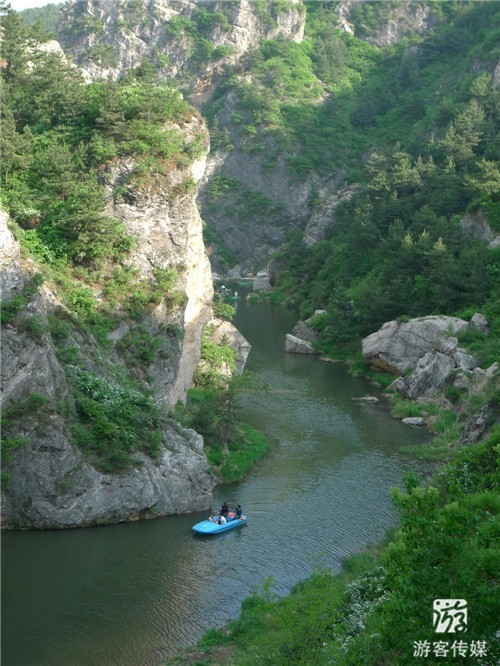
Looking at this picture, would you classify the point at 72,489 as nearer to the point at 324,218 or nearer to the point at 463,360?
the point at 463,360

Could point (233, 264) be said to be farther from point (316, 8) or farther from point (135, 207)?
point (135, 207)

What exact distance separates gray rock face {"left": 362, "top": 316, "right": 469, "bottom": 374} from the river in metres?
13.4

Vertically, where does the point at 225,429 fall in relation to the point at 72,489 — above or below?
below

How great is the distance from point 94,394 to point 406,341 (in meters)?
34.2

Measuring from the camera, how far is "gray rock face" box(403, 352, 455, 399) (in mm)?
56438

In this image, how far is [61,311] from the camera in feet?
124

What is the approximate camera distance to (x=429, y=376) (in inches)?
2251

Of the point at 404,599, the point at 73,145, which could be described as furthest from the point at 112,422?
the point at 404,599

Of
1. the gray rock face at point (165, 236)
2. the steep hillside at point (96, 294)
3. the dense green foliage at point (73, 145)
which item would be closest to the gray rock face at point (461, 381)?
the steep hillside at point (96, 294)

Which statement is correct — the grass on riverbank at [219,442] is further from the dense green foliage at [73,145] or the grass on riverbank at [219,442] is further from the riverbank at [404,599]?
the riverbank at [404,599]

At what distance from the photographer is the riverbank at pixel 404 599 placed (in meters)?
13.3

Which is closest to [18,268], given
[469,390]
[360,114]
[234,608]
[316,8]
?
[234,608]

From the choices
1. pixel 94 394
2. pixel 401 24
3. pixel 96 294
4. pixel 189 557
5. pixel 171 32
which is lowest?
pixel 189 557

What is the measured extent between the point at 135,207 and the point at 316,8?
12753 cm
